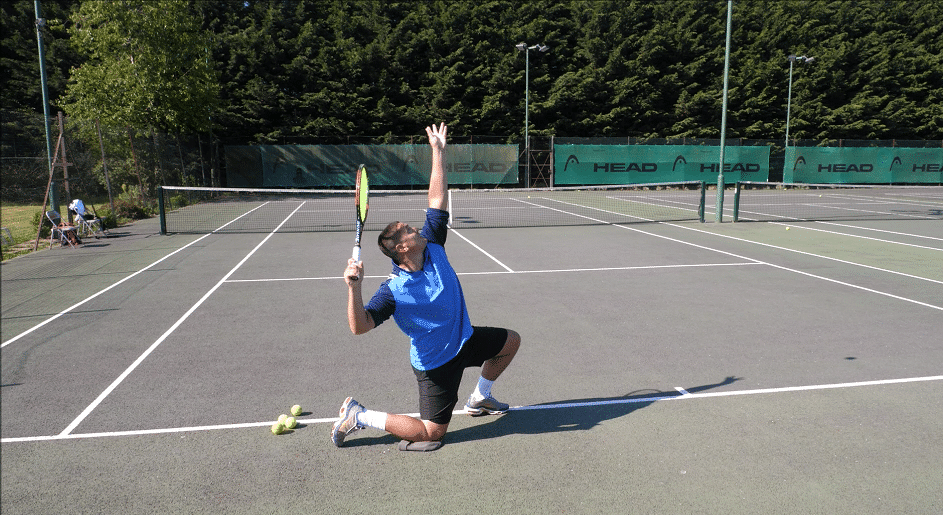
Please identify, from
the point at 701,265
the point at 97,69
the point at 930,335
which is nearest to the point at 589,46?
the point at 97,69

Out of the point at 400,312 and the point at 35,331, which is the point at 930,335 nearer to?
the point at 400,312

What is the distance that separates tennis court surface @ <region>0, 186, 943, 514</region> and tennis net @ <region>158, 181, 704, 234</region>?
763 centimetres

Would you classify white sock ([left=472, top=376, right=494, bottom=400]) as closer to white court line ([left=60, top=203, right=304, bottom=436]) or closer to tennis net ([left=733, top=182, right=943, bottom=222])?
white court line ([left=60, top=203, right=304, bottom=436])

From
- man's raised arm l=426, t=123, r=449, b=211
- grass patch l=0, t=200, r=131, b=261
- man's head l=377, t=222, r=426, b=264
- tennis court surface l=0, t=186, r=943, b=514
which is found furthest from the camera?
grass patch l=0, t=200, r=131, b=261

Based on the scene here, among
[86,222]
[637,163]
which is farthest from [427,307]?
[637,163]

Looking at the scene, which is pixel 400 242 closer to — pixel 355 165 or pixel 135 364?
pixel 135 364

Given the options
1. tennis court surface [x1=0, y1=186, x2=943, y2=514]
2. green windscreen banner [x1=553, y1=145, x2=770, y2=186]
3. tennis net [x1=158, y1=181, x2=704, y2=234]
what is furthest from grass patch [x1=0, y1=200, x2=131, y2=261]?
green windscreen banner [x1=553, y1=145, x2=770, y2=186]

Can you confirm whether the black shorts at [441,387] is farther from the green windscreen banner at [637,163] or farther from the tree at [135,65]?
the green windscreen banner at [637,163]

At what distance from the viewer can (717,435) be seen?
453cm

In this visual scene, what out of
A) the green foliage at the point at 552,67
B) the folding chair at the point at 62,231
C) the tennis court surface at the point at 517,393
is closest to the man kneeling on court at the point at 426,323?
the tennis court surface at the point at 517,393

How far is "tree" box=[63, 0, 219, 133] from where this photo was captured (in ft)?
82.5

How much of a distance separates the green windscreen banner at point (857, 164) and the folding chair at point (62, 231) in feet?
128

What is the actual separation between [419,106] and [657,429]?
40.3m

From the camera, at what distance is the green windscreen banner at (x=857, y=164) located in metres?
39.8
